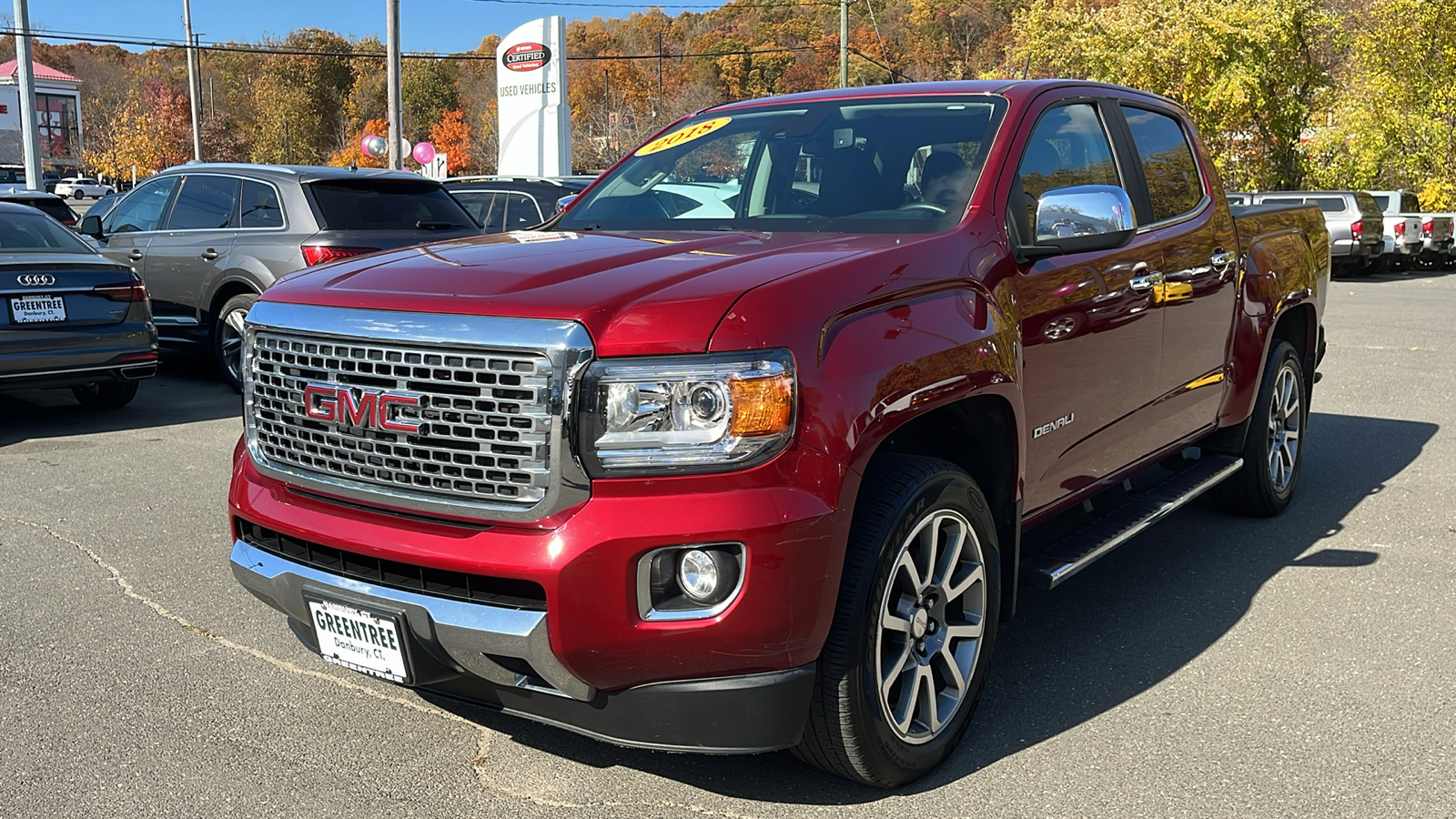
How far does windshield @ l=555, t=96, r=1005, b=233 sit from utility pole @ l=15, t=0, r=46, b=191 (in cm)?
2428

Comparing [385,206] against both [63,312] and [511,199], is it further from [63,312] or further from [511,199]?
[511,199]

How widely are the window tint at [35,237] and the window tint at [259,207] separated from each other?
1.23m

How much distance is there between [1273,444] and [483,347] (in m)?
4.32

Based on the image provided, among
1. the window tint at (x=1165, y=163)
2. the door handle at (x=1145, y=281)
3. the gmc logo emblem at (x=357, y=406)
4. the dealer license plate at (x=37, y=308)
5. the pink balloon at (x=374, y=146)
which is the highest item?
the pink balloon at (x=374, y=146)

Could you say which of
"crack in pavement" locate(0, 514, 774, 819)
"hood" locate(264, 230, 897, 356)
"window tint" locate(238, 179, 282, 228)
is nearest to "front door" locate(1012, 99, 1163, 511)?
"hood" locate(264, 230, 897, 356)

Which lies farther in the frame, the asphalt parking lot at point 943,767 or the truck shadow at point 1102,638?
the truck shadow at point 1102,638

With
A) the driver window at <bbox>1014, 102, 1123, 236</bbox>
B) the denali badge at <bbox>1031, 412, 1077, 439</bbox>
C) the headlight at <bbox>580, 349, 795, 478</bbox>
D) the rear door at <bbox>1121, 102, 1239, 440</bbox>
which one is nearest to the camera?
the headlight at <bbox>580, 349, 795, 478</bbox>

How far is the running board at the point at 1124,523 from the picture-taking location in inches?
150

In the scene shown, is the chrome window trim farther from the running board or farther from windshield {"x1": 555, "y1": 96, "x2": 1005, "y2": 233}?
the running board

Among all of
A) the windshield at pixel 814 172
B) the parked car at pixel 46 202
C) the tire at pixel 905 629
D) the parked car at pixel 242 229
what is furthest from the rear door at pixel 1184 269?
the parked car at pixel 46 202

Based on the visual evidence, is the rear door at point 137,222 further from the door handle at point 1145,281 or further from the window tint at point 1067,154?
the door handle at point 1145,281

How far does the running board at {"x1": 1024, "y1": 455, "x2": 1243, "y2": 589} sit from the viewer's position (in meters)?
3.82

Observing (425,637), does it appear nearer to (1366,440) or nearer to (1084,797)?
(1084,797)

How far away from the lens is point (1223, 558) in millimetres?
5324
